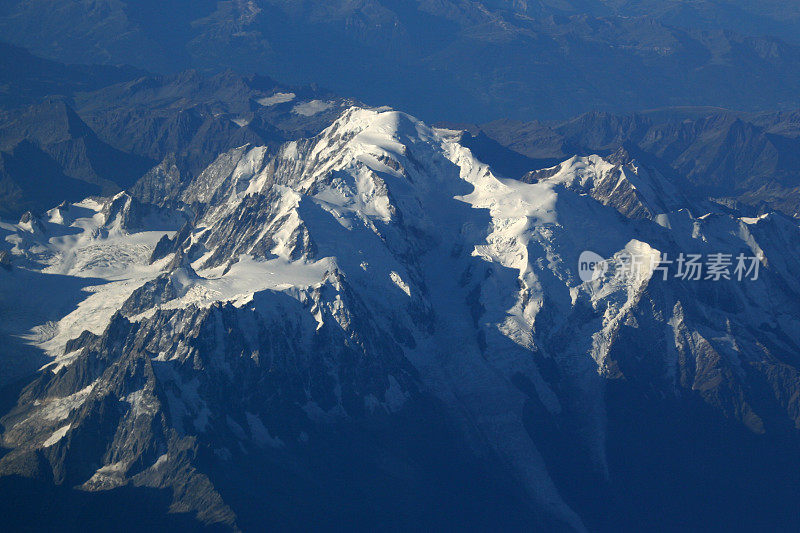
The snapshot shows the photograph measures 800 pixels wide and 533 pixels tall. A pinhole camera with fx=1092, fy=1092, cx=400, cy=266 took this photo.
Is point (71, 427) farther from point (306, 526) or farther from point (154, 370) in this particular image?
point (306, 526)

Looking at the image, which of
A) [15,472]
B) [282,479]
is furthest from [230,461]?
[15,472]

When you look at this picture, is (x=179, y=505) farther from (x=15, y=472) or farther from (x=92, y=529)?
(x=15, y=472)

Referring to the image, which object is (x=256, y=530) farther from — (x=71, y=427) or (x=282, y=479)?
(x=71, y=427)

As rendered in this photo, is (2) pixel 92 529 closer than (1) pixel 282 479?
Yes

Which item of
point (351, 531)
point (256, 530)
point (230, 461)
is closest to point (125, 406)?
point (230, 461)

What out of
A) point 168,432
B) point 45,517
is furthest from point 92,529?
point 168,432

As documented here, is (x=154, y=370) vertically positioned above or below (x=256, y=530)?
above

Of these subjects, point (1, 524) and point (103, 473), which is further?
point (103, 473)

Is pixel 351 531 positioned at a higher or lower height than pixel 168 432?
lower
